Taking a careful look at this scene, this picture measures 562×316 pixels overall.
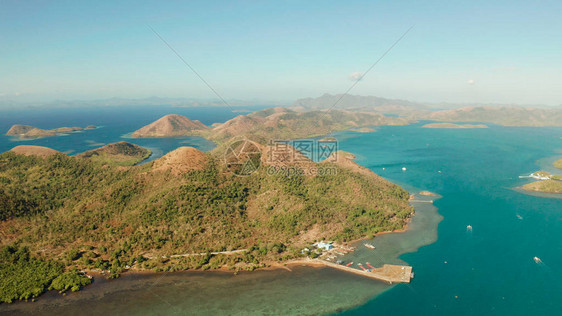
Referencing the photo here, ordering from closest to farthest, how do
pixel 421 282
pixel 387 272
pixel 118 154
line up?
pixel 421 282
pixel 387 272
pixel 118 154

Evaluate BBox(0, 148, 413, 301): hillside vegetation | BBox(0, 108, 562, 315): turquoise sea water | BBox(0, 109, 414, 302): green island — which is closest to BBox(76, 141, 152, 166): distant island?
BBox(0, 109, 414, 302): green island

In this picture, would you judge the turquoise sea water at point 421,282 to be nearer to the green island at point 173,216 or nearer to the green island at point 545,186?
the green island at point 173,216

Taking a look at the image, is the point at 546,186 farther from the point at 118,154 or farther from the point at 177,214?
the point at 118,154

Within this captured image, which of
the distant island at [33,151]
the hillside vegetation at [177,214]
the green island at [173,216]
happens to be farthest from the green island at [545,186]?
the distant island at [33,151]

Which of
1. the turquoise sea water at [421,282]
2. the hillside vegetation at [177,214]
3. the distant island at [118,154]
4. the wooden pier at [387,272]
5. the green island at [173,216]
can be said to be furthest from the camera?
the distant island at [118,154]

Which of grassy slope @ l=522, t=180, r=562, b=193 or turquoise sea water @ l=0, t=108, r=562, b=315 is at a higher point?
grassy slope @ l=522, t=180, r=562, b=193

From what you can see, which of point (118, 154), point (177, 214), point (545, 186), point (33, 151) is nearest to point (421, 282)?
point (177, 214)

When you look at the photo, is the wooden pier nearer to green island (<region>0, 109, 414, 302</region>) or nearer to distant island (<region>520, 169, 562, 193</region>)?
green island (<region>0, 109, 414, 302</region>)

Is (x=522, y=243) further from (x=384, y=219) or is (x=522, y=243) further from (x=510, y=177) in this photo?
(x=510, y=177)
